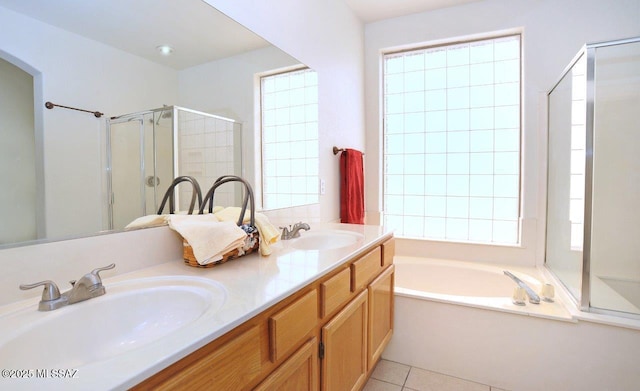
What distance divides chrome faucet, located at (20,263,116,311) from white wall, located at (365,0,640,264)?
8.53 feet

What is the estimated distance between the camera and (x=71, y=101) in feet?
2.85

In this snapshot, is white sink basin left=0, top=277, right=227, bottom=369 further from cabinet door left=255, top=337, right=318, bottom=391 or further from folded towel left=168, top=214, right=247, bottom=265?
cabinet door left=255, top=337, right=318, bottom=391

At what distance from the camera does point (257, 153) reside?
→ 1.64 meters

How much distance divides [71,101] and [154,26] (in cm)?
43

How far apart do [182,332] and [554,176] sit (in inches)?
105

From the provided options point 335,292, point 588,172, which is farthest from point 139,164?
point 588,172

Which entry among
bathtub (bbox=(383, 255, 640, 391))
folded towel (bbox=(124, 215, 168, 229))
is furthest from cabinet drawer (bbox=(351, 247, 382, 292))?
folded towel (bbox=(124, 215, 168, 229))

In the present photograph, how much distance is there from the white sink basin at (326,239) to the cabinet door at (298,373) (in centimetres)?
70

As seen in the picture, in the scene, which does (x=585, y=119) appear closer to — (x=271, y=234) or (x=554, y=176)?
(x=554, y=176)

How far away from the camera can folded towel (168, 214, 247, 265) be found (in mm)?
→ 1020

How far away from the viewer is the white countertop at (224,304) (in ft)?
1.55

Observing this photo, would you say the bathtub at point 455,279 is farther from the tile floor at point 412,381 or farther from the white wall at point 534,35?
the tile floor at point 412,381

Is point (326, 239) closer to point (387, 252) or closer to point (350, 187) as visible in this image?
point (387, 252)

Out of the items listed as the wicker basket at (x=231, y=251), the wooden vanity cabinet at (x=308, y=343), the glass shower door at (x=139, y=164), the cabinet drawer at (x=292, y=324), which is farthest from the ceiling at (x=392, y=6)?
the cabinet drawer at (x=292, y=324)
